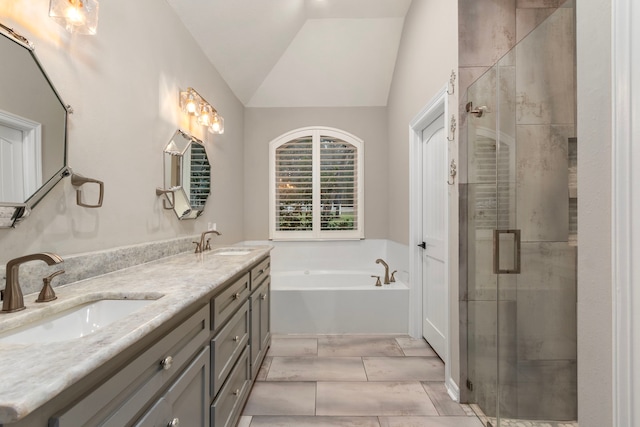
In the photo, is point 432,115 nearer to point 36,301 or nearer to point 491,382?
point 491,382

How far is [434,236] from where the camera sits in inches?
115

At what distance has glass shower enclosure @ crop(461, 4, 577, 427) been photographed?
1364mm

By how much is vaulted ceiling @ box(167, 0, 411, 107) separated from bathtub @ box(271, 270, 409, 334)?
2366mm

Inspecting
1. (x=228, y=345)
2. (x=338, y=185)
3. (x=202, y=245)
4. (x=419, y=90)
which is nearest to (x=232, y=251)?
(x=202, y=245)

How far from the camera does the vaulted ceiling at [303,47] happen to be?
9.34 feet

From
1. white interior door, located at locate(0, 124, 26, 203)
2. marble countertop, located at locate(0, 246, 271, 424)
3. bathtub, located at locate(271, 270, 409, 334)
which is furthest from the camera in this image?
bathtub, located at locate(271, 270, 409, 334)

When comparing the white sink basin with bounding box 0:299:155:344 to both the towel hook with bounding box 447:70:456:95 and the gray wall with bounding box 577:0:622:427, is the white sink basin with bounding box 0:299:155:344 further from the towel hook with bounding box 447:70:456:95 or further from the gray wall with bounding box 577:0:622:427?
the towel hook with bounding box 447:70:456:95

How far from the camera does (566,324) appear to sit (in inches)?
53.9

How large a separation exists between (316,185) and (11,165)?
3.45 m

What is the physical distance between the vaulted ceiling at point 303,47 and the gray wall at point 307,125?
5.2 inches

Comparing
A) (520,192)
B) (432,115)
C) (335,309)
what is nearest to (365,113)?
(432,115)

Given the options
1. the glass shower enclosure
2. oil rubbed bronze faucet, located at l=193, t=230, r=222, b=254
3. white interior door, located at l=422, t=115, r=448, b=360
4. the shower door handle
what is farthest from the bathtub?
the shower door handle

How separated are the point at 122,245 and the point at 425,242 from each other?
2.43 m

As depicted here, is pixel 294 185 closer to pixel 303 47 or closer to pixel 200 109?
pixel 303 47
